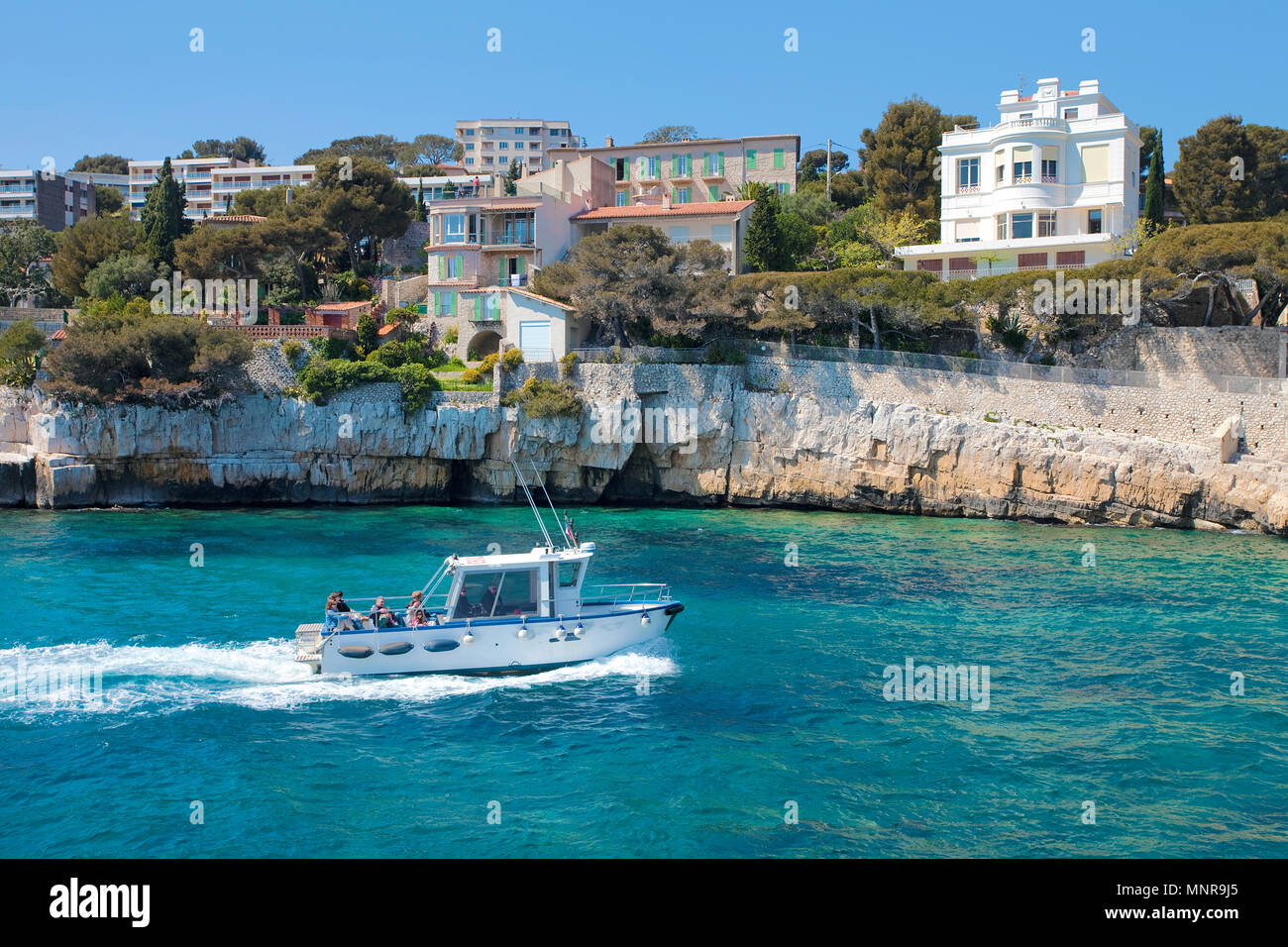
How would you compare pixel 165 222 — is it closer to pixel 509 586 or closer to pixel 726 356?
pixel 726 356

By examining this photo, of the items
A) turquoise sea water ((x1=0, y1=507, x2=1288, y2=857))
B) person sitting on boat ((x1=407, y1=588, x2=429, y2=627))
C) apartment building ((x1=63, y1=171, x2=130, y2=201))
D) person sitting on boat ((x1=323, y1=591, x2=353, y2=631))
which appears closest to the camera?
turquoise sea water ((x1=0, y1=507, x2=1288, y2=857))

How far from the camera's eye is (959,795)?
715 inches

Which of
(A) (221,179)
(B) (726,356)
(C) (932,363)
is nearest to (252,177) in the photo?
(A) (221,179)

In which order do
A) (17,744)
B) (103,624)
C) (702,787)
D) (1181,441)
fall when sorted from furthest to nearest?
(1181,441), (103,624), (17,744), (702,787)

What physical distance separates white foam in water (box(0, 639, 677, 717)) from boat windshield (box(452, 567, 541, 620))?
65.7 inches

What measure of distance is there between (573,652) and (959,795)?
1083 cm

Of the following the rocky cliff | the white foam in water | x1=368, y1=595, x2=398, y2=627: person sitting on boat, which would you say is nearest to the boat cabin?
x1=368, y1=595, x2=398, y2=627: person sitting on boat

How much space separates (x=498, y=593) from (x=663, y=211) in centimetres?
4353

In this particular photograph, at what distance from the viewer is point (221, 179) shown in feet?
406

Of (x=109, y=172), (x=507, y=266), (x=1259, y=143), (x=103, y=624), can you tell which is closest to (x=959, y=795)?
(x=103, y=624)

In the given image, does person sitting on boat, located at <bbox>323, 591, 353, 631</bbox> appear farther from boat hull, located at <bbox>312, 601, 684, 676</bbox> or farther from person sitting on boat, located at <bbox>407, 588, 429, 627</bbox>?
person sitting on boat, located at <bbox>407, 588, 429, 627</bbox>

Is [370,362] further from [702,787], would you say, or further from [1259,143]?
[1259,143]

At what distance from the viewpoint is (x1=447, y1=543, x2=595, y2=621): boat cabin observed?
25.5m

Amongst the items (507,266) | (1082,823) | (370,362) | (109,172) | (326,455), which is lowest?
(1082,823)
